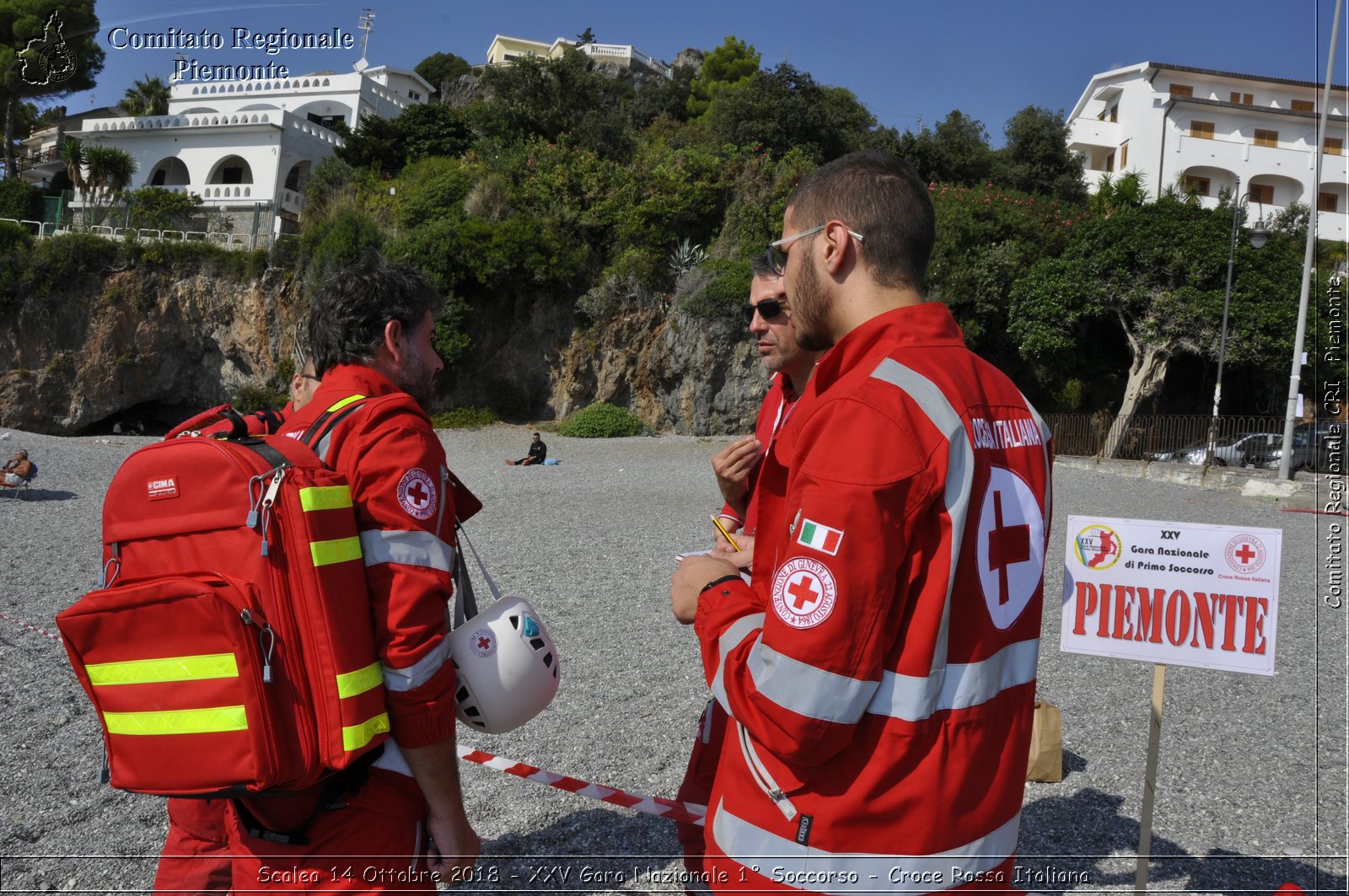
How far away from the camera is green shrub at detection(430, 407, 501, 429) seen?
2500 cm

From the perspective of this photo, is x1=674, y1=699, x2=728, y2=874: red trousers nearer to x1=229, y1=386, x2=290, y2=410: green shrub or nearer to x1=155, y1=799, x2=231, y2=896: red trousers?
x1=155, y1=799, x2=231, y2=896: red trousers

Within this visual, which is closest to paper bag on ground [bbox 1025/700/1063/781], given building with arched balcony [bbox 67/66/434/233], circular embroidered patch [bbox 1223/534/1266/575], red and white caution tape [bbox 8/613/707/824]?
circular embroidered patch [bbox 1223/534/1266/575]

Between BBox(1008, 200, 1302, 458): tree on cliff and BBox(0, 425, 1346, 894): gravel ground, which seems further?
BBox(1008, 200, 1302, 458): tree on cliff

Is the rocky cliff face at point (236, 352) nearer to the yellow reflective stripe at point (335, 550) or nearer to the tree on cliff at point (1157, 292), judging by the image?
the tree on cliff at point (1157, 292)

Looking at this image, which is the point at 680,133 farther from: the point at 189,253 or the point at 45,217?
the point at 45,217

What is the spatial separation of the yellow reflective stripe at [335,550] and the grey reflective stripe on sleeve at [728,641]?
72 cm

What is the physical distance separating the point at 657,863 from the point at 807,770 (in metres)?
2.42

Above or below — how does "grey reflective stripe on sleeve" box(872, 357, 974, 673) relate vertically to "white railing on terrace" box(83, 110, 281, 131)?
below

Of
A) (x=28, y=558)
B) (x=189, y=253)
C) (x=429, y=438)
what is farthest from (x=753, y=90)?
(x=429, y=438)

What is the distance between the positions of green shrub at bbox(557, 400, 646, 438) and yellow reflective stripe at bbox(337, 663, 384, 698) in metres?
22.2

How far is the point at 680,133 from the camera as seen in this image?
32.5 m

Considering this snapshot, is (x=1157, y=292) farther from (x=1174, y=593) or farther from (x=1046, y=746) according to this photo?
(x=1174, y=593)

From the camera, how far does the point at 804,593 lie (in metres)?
1.27

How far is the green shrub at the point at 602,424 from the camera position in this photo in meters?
23.9
